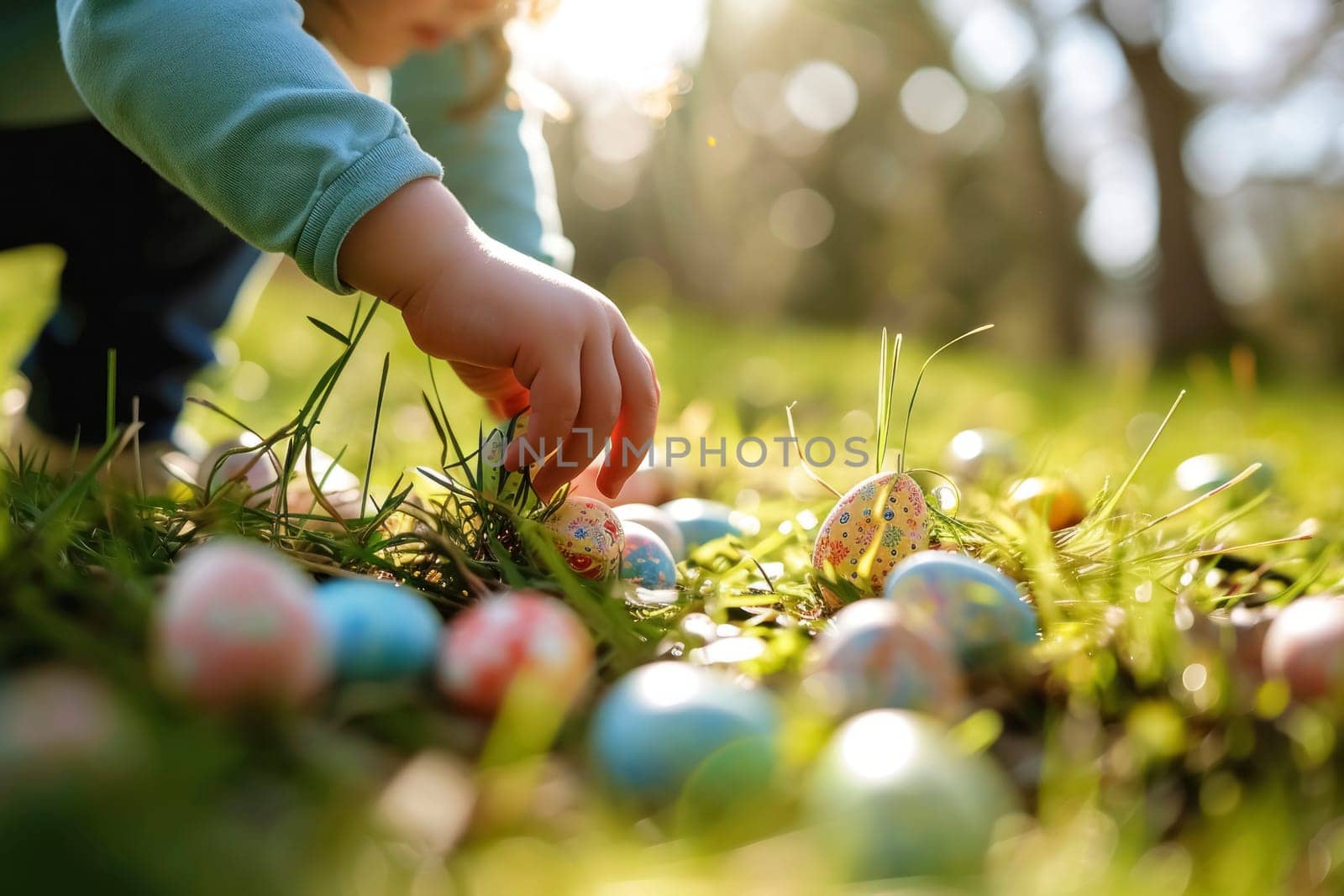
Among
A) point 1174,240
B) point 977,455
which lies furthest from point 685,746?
point 1174,240

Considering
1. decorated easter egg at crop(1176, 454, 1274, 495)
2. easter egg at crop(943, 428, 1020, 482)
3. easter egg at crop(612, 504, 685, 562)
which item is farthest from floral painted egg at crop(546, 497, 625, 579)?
decorated easter egg at crop(1176, 454, 1274, 495)

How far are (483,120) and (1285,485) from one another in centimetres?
152

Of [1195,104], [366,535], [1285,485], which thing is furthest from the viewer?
[1195,104]

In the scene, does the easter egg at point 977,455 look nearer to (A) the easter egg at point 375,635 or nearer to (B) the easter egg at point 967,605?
(B) the easter egg at point 967,605

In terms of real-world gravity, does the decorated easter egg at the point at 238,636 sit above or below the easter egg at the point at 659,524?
above

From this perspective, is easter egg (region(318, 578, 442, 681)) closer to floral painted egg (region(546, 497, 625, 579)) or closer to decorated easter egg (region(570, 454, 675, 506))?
floral painted egg (region(546, 497, 625, 579))

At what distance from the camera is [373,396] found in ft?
8.09

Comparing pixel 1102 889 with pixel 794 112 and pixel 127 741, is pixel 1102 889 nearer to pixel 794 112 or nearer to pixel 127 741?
pixel 127 741

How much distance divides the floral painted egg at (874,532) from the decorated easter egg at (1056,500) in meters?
0.26

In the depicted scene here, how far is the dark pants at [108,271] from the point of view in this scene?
1648 millimetres

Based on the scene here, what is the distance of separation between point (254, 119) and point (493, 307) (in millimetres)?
288

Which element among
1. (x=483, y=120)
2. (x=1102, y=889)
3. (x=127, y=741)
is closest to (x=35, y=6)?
(x=483, y=120)

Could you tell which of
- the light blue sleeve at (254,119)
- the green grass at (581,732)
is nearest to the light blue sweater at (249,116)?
the light blue sleeve at (254,119)

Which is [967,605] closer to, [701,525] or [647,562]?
[647,562]
